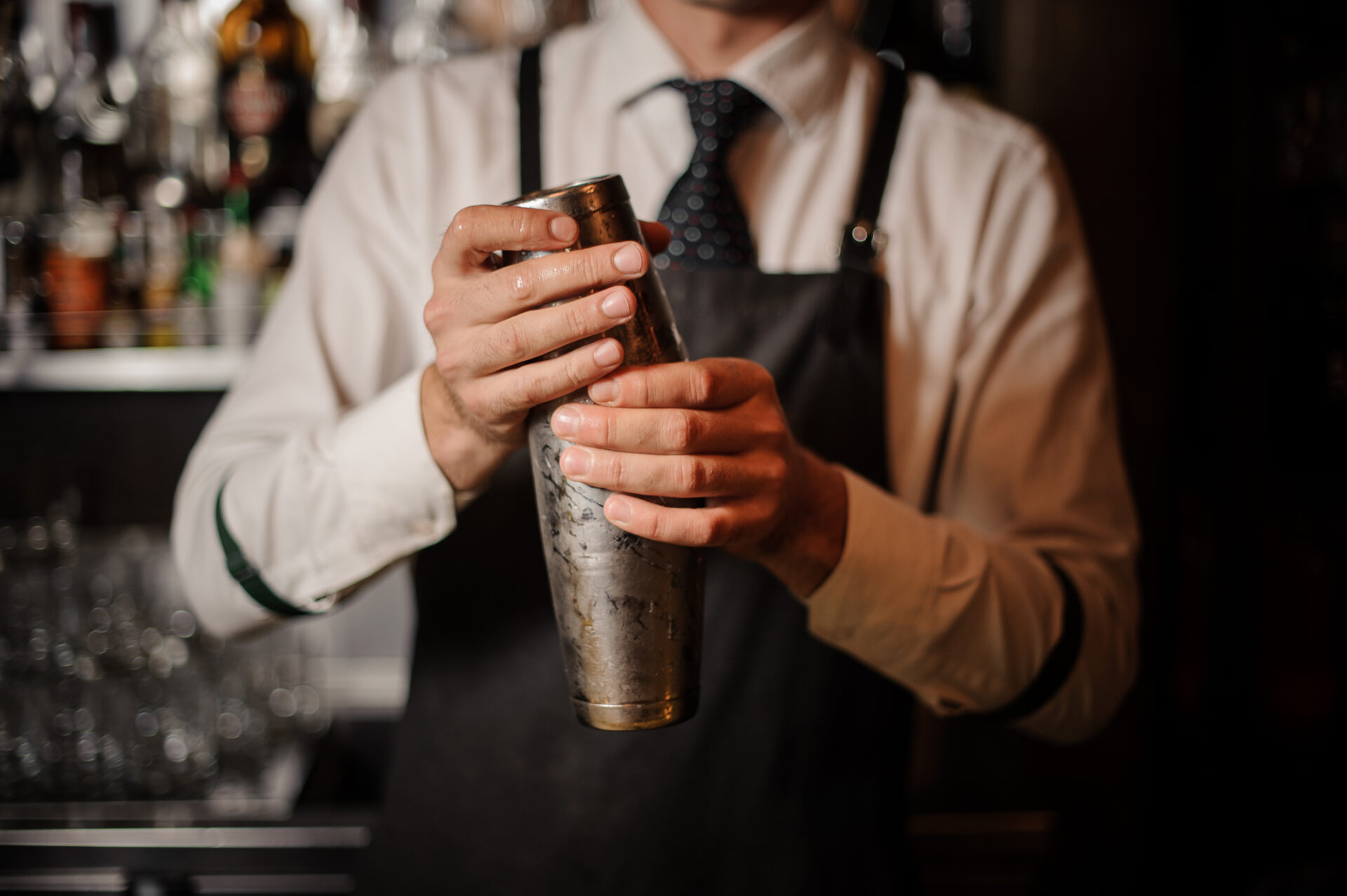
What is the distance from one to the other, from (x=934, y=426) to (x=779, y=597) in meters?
0.25

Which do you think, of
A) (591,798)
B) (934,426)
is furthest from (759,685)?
(934,426)

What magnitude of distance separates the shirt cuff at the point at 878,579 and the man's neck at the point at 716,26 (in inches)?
19.5

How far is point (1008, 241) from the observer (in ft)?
3.21

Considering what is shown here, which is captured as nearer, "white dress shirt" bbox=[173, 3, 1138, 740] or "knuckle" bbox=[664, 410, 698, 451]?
"knuckle" bbox=[664, 410, 698, 451]

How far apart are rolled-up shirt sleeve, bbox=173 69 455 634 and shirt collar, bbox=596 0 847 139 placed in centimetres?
23

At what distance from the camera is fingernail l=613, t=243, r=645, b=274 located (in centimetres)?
49

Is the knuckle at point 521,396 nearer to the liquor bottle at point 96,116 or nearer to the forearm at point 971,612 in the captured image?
the forearm at point 971,612

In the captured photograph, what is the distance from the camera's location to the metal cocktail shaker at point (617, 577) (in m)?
0.52

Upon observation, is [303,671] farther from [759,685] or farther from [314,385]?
[759,685]

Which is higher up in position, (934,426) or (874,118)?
(874,118)

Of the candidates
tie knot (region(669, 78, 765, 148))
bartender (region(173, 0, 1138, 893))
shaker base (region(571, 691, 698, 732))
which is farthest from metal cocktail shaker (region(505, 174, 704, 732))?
tie knot (region(669, 78, 765, 148))

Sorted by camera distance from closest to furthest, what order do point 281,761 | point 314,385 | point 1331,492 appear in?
point 314,385
point 281,761
point 1331,492

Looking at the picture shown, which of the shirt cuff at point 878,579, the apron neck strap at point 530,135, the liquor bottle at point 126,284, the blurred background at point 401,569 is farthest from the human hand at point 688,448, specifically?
the liquor bottle at point 126,284

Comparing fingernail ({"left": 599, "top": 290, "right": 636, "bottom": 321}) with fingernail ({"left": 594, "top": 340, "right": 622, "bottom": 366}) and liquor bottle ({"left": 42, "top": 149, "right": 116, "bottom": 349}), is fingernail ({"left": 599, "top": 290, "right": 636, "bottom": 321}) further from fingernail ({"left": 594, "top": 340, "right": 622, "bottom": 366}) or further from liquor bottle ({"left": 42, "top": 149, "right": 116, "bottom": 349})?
liquor bottle ({"left": 42, "top": 149, "right": 116, "bottom": 349})
